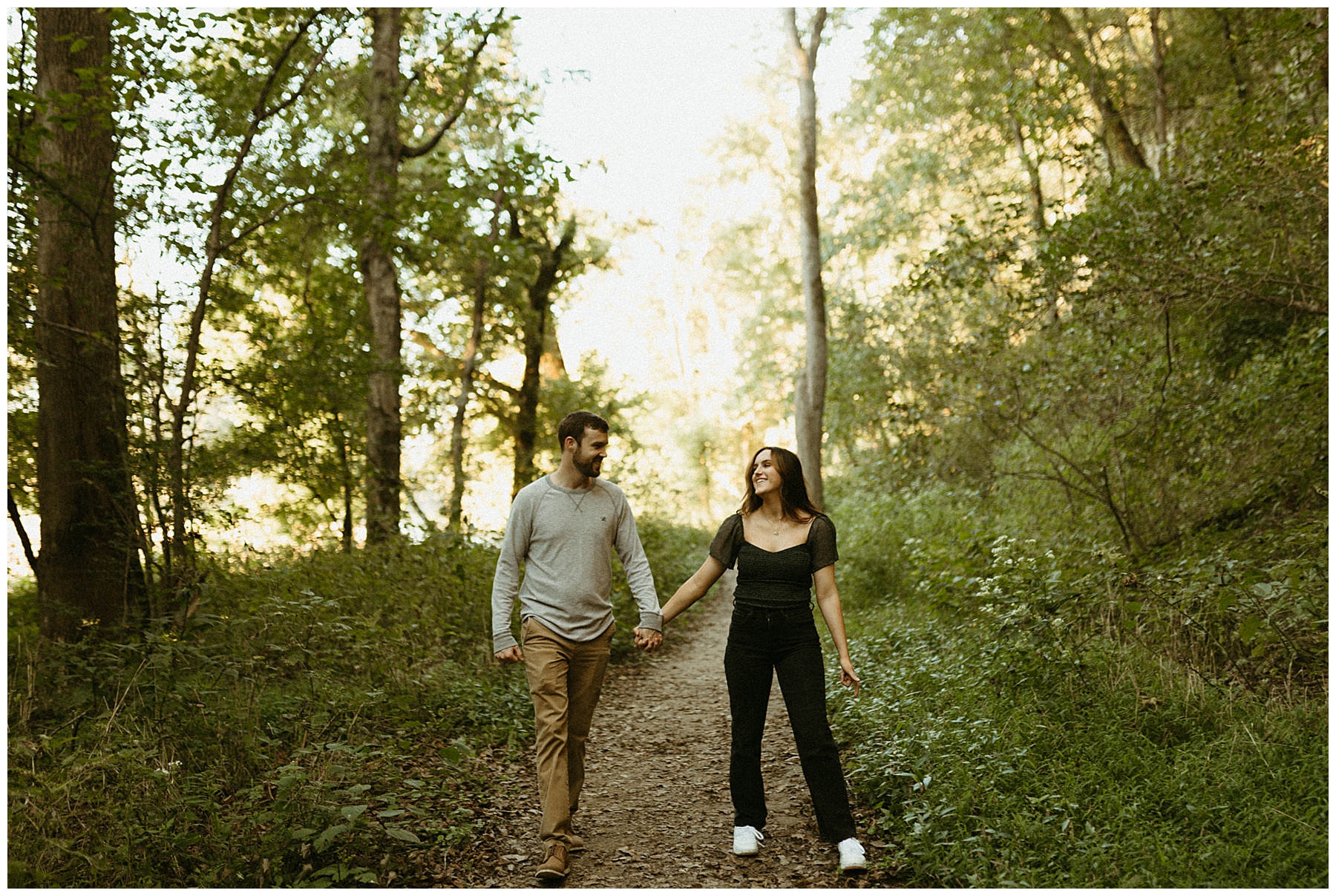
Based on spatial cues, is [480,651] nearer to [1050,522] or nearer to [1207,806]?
[1207,806]

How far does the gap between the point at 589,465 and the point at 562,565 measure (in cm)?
54

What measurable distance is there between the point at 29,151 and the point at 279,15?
9.30ft

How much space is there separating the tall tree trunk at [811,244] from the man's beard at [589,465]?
11.3 meters

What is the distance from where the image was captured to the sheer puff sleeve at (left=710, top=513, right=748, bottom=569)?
4.72 metres

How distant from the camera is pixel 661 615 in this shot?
183 inches

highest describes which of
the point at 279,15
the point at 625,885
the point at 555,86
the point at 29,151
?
the point at 555,86

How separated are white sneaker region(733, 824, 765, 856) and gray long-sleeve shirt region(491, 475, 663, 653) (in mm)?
1142

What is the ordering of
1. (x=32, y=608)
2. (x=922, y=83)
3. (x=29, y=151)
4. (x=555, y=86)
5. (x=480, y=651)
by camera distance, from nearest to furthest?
(x=29, y=151), (x=480, y=651), (x=32, y=608), (x=555, y=86), (x=922, y=83)

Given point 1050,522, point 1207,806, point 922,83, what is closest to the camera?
point 1207,806

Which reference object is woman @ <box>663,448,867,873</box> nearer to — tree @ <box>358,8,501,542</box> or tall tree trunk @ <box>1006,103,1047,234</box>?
tree @ <box>358,8,501,542</box>

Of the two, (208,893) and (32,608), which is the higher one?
(32,608)

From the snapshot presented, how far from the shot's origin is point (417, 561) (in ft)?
31.8

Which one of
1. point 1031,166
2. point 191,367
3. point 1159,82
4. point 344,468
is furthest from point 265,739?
point 1159,82

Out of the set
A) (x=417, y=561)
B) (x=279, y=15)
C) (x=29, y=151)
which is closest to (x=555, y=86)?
(x=279, y=15)
